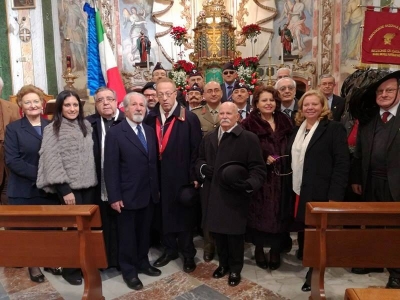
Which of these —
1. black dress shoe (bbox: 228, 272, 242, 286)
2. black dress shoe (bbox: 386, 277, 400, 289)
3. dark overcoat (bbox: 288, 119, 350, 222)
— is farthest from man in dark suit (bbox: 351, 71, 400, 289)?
black dress shoe (bbox: 228, 272, 242, 286)

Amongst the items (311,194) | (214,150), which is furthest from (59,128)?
(311,194)

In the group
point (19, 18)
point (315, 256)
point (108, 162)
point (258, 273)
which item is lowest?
point (258, 273)

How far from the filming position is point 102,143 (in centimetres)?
329

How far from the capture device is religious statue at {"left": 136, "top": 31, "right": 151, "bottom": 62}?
1140 cm

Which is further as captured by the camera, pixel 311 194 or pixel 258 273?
pixel 258 273

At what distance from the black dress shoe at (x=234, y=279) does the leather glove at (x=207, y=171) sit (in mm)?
910

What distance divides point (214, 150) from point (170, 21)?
10.3 meters

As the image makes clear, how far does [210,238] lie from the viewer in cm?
378

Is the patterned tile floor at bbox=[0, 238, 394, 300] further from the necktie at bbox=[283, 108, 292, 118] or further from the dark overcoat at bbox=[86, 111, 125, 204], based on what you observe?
the necktie at bbox=[283, 108, 292, 118]

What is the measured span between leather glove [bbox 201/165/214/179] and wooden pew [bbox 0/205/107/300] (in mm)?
972

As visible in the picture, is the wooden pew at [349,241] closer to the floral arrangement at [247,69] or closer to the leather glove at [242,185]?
the leather glove at [242,185]

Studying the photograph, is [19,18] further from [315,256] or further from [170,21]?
[315,256]

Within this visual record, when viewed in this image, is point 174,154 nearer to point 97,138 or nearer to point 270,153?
point 97,138

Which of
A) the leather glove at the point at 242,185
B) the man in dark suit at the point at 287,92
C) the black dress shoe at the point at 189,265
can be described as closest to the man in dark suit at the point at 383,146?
the man in dark suit at the point at 287,92
